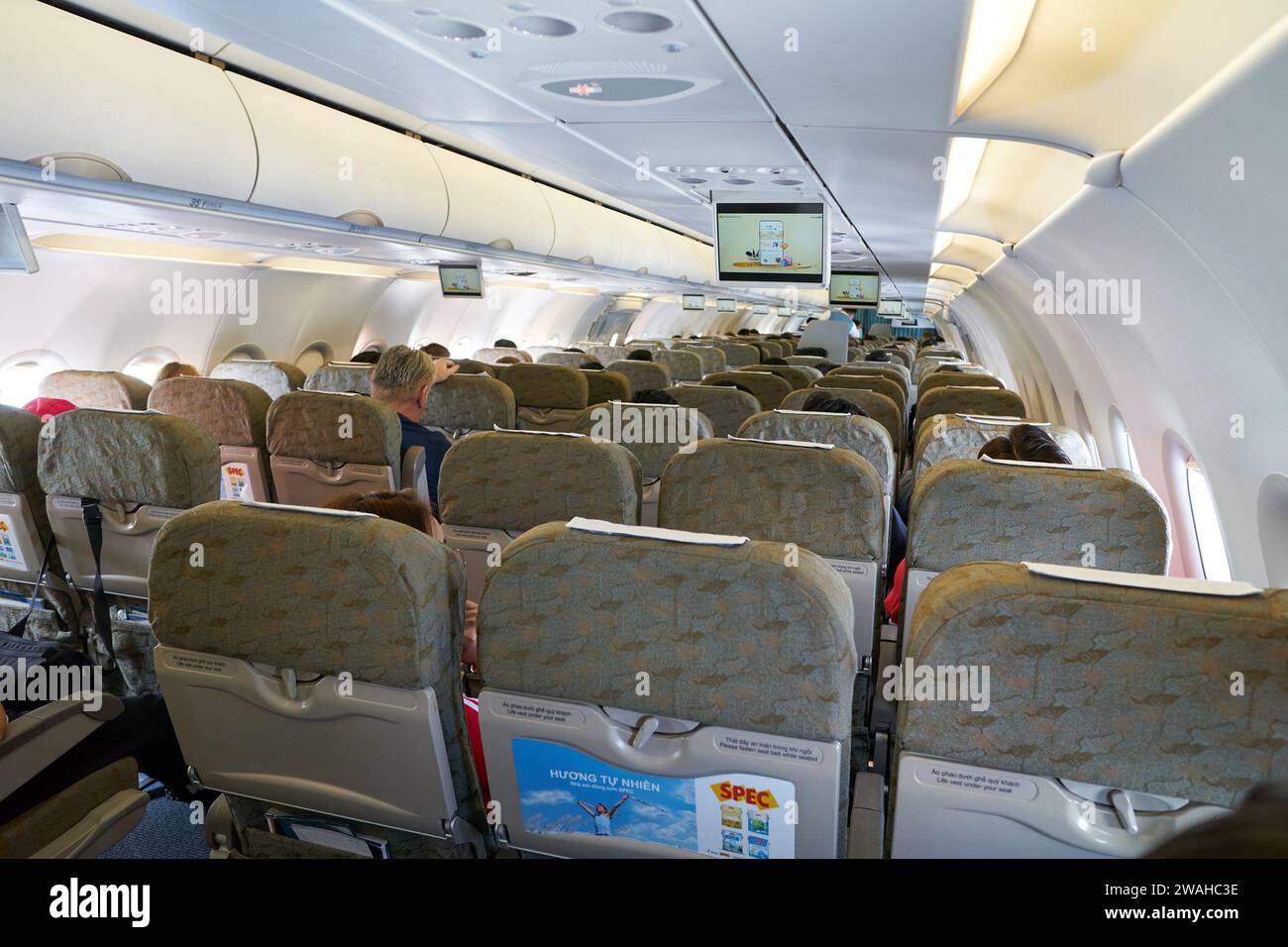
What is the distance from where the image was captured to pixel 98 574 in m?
3.24

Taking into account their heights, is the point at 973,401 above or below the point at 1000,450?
above

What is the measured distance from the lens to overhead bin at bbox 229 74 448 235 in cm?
531

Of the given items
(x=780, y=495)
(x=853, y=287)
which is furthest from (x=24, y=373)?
(x=853, y=287)

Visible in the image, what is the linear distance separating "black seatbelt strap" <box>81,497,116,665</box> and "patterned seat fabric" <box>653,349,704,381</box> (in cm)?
973

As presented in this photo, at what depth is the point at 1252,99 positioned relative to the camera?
2.08 metres

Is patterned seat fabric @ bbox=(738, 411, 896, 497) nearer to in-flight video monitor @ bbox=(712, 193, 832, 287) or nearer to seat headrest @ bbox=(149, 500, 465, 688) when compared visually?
seat headrest @ bbox=(149, 500, 465, 688)

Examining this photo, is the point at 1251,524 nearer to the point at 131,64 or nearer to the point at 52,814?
the point at 52,814

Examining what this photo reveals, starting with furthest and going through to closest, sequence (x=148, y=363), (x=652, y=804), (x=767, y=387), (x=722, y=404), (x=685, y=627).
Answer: (x=148, y=363) < (x=767, y=387) < (x=722, y=404) < (x=652, y=804) < (x=685, y=627)

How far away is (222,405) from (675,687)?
400 centimetres

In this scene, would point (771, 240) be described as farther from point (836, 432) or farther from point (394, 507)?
point (394, 507)

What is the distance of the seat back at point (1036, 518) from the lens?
2.48 m

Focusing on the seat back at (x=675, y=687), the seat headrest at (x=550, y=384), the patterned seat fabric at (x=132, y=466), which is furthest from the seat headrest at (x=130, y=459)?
the seat headrest at (x=550, y=384)

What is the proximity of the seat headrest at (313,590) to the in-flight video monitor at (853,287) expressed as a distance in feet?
46.1

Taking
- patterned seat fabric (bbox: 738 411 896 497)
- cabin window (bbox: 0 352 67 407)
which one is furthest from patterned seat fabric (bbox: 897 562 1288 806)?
cabin window (bbox: 0 352 67 407)
